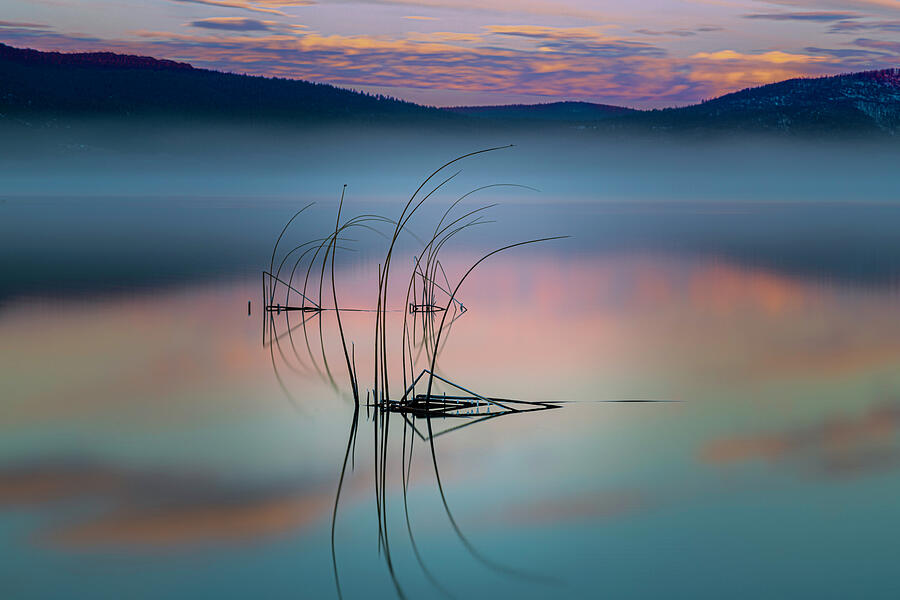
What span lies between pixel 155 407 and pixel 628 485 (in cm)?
297

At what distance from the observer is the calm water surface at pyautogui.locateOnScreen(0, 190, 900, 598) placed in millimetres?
3510

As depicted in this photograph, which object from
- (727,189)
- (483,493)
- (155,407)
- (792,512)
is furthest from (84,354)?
(727,189)

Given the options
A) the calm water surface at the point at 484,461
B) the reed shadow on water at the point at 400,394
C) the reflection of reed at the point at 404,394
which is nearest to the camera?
the calm water surface at the point at 484,461

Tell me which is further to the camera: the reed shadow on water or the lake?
the reed shadow on water

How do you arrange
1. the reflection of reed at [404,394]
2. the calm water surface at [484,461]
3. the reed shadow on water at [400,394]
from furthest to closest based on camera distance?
the reflection of reed at [404,394] → the reed shadow on water at [400,394] → the calm water surface at [484,461]

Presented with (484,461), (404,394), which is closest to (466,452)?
(484,461)

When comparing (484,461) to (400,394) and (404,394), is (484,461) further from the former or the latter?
(400,394)

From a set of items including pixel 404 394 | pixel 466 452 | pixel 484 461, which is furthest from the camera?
pixel 404 394

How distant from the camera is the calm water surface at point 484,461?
138 inches

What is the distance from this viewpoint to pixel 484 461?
4.75m

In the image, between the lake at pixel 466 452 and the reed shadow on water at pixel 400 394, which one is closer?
the lake at pixel 466 452

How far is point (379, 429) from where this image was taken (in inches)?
207

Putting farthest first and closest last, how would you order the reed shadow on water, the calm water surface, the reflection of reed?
the reflection of reed, the reed shadow on water, the calm water surface

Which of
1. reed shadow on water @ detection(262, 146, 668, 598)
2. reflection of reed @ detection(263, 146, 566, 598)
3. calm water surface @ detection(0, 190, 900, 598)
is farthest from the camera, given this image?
reflection of reed @ detection(263, 146, 566, 598)
